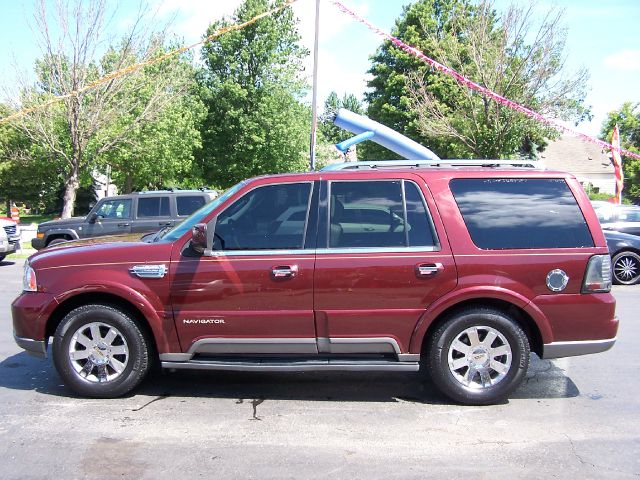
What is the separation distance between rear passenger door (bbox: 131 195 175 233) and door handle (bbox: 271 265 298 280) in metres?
8.92

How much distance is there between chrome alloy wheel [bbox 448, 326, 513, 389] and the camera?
4613 mm

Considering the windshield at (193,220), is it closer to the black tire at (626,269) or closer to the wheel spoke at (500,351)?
the wheel spoke at (500,351)

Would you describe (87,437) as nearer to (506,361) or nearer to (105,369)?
Result: (105,369)

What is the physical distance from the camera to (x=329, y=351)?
4633 mm

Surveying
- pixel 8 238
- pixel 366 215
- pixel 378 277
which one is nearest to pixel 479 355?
pixel 378 277

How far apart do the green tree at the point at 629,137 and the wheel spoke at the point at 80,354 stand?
42.9 m

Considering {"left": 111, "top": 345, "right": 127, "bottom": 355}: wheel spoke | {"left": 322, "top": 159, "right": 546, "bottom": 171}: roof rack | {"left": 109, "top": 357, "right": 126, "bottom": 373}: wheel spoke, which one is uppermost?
{"left": 322, "top": 159, "right": 546, "bottom": 171}: roof rack

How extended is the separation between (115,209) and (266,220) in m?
9.47

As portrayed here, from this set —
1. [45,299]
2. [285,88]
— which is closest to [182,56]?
[285,88]

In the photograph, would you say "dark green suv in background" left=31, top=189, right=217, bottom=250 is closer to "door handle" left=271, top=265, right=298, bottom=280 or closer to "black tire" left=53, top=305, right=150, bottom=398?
"black tire" left=53, top=305, right=150, bottom=398

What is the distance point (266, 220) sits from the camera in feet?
15.5

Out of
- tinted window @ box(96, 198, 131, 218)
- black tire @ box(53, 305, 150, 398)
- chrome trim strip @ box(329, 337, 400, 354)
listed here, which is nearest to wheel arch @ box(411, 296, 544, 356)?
chrome trim strip @ box(329, 337, 400, 354)

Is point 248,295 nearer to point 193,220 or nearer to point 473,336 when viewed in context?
point 193,220

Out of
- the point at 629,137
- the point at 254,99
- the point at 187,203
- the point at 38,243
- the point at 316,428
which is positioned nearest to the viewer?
the point at 316,428
